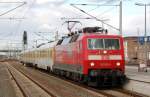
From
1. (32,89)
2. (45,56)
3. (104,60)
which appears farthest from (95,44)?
(45,56)

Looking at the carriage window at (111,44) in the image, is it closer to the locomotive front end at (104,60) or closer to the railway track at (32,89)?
the locomotive front end at (104,60)

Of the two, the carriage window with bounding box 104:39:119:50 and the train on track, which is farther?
the carriage window with bounding box 104:39:119:50

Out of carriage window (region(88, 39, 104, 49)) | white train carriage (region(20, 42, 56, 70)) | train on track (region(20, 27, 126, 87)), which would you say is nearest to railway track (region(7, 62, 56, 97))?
train on track (region(20, 27, 126, 87))

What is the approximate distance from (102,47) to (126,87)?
2767mm

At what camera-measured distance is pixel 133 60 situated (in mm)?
95688

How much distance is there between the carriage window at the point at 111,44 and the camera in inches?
985

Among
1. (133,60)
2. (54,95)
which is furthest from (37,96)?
(133,60)

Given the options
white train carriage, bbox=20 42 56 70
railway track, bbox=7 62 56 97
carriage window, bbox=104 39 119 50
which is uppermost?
carriage window, bbox=104 39 119 50

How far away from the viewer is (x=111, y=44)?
2514 centimetres

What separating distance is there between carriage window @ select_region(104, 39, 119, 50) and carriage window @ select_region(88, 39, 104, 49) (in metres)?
0.31

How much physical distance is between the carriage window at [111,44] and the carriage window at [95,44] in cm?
31

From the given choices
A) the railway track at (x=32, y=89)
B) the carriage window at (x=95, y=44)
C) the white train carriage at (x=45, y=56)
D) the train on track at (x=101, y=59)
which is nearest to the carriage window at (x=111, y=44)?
the train on track at (x=101, y=59)

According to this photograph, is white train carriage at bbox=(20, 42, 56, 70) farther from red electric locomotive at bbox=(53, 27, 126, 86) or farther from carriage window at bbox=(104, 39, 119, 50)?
carriage window at bbox=(104, 39, 119, 50)

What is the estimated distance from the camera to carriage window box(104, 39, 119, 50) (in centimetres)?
2502
